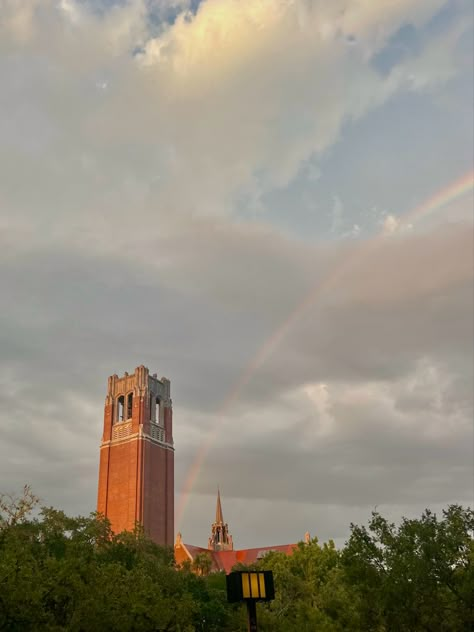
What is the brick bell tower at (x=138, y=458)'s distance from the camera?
337 ft

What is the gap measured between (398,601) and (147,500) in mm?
81917

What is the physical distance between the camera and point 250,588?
13.3 metres

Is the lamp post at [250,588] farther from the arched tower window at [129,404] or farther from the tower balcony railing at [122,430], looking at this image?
the arched tower window at [129,404]

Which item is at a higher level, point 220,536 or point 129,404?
point 129,404

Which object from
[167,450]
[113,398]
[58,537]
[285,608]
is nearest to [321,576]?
[285,608]

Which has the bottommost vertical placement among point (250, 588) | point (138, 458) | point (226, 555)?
point (250, 588)

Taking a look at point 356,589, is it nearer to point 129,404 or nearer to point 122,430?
point 122,430

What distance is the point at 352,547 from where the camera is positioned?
28.7m

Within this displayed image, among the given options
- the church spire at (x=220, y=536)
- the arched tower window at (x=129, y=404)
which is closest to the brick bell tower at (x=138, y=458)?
the arched tower window at (x=129, y=404)

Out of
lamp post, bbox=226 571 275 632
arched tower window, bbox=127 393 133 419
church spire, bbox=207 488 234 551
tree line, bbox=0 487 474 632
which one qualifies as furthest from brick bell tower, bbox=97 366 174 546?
lamp post, bbox=226 571 275 632

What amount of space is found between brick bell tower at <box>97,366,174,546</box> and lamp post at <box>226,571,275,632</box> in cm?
8883

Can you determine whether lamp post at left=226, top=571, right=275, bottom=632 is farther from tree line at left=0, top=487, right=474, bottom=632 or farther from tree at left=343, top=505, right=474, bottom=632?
tree at left=343, top=505, right=474, bottom=632

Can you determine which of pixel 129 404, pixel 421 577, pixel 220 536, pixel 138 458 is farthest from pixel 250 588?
pixel 220 536

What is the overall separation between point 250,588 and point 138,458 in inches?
3747
